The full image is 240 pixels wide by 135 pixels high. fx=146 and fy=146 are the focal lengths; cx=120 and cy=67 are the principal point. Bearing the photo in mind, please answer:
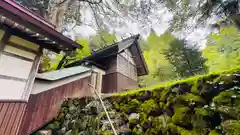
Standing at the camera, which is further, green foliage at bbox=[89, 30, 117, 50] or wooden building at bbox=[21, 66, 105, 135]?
green foliage at bbox=[89, 30, 117, 50]

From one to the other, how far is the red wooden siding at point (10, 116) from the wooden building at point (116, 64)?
4.87 metres

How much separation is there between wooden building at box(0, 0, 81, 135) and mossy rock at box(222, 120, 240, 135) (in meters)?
3.27

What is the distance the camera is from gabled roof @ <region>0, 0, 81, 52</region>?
242 centimetres

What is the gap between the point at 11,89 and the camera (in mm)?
3107

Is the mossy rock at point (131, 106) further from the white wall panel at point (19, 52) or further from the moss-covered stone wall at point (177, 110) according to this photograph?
the white wall panel at point (19, 52)

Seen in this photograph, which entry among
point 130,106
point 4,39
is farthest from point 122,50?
point 4,39

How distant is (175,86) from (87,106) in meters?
2.55

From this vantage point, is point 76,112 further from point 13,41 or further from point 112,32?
point 112,32

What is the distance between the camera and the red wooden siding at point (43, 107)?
389cm

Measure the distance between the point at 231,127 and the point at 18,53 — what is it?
4.02m

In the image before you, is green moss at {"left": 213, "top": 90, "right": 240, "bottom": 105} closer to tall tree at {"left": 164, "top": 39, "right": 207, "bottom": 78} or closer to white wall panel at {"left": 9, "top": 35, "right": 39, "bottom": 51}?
white wall panel at {"left": 9, "top": 35, "right": 39, "bottom": 51}

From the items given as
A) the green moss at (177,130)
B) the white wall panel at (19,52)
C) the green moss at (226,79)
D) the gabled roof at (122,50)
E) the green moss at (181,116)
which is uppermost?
the gabled roof at (122,50)

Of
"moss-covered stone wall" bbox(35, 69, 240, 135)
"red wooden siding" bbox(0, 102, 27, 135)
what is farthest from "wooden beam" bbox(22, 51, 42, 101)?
"moss-covered stone wall" bbox(35, 69, 240, 135)

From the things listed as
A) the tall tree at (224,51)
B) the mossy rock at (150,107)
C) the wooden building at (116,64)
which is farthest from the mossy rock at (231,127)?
the wooden building at (116,64)
